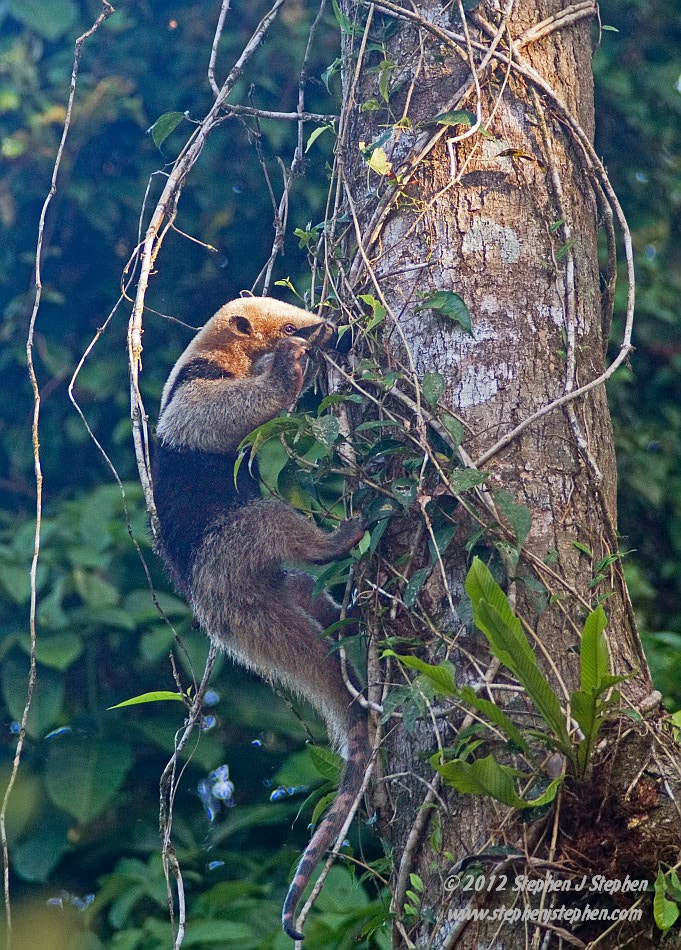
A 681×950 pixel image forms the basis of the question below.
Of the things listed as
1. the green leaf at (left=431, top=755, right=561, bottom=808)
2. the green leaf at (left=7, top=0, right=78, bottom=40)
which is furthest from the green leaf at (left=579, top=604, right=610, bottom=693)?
the green leaf at (left=7, top=0, right=78, bottom=40)

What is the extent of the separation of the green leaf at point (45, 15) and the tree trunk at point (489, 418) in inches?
82.6

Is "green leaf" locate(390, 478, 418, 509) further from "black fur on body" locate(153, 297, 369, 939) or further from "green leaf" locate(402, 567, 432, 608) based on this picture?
"black fur on body" locate(153, 297, 369, 939)

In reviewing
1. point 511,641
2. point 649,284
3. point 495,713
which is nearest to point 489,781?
point 495,713

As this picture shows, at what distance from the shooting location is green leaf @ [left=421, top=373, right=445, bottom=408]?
7.06ft

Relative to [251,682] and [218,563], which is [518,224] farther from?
[251,682]

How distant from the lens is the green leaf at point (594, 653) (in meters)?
1.76

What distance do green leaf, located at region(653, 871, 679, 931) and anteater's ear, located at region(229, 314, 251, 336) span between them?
230cm

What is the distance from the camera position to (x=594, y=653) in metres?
1.76

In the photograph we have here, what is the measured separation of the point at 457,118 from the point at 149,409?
2.33 metres

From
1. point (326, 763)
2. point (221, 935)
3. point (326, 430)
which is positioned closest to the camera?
point (326, 430)

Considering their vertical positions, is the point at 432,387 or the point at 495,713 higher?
the point at 432,387

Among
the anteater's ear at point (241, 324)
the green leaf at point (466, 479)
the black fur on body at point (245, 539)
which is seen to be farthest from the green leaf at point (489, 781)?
the anteater's ear at point (241, 324)

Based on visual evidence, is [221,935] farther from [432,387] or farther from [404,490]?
[432,387]

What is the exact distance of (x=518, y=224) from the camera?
7.57 ft
